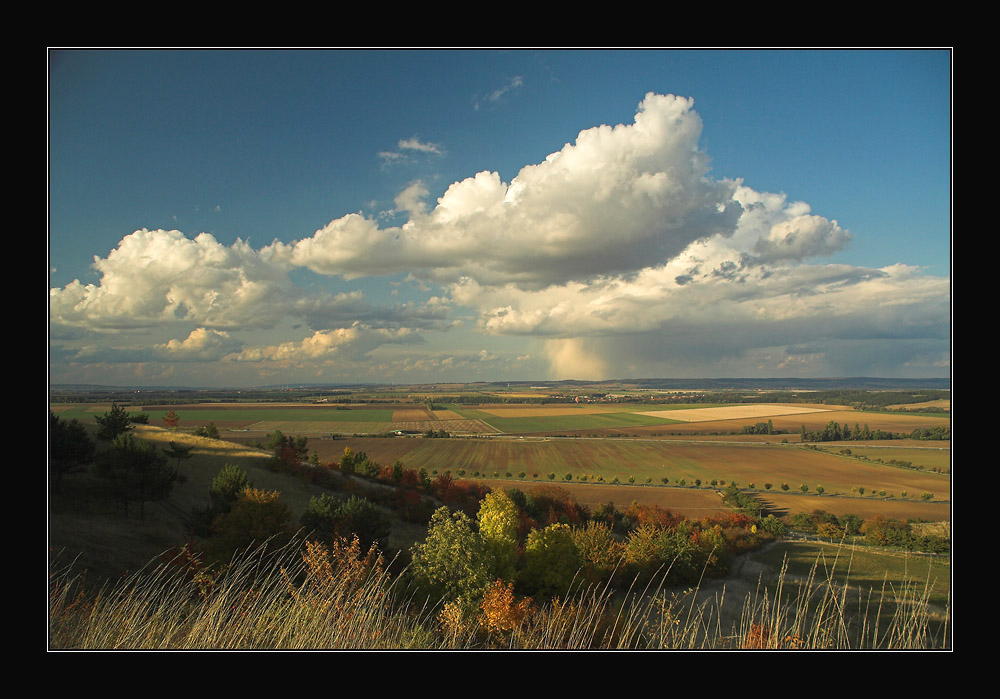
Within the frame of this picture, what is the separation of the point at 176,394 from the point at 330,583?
52.5 ft

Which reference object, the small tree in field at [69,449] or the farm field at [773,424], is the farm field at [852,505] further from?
the small tree in field at [69,449]

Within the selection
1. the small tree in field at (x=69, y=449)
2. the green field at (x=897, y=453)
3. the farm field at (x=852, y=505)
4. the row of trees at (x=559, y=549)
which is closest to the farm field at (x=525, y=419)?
the green field at (x=897, y=453)

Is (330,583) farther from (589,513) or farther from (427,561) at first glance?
(589,513)

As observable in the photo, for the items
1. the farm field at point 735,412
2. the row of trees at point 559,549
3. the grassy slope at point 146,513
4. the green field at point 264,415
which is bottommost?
the row of trees at point 559,549

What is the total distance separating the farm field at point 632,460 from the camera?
20578mm

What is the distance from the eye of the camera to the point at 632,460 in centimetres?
2389

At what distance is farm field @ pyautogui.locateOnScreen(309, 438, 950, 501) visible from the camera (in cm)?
2058

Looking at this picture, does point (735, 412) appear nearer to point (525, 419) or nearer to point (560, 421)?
point (560, 421)

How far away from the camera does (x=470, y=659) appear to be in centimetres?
241

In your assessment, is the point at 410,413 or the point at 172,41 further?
the point at 410,413

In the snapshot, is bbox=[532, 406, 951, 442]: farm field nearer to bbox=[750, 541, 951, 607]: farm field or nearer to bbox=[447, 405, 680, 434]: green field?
bbox=[447, 405, 680, 434]: green field

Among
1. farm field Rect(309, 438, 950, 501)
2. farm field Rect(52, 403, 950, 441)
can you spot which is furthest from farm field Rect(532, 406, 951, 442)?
farm field Rect(309, 438, 950, 501)

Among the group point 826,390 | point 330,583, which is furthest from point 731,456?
point 330,583

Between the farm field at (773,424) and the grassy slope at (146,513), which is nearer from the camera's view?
the grassy slope at (146,513)
